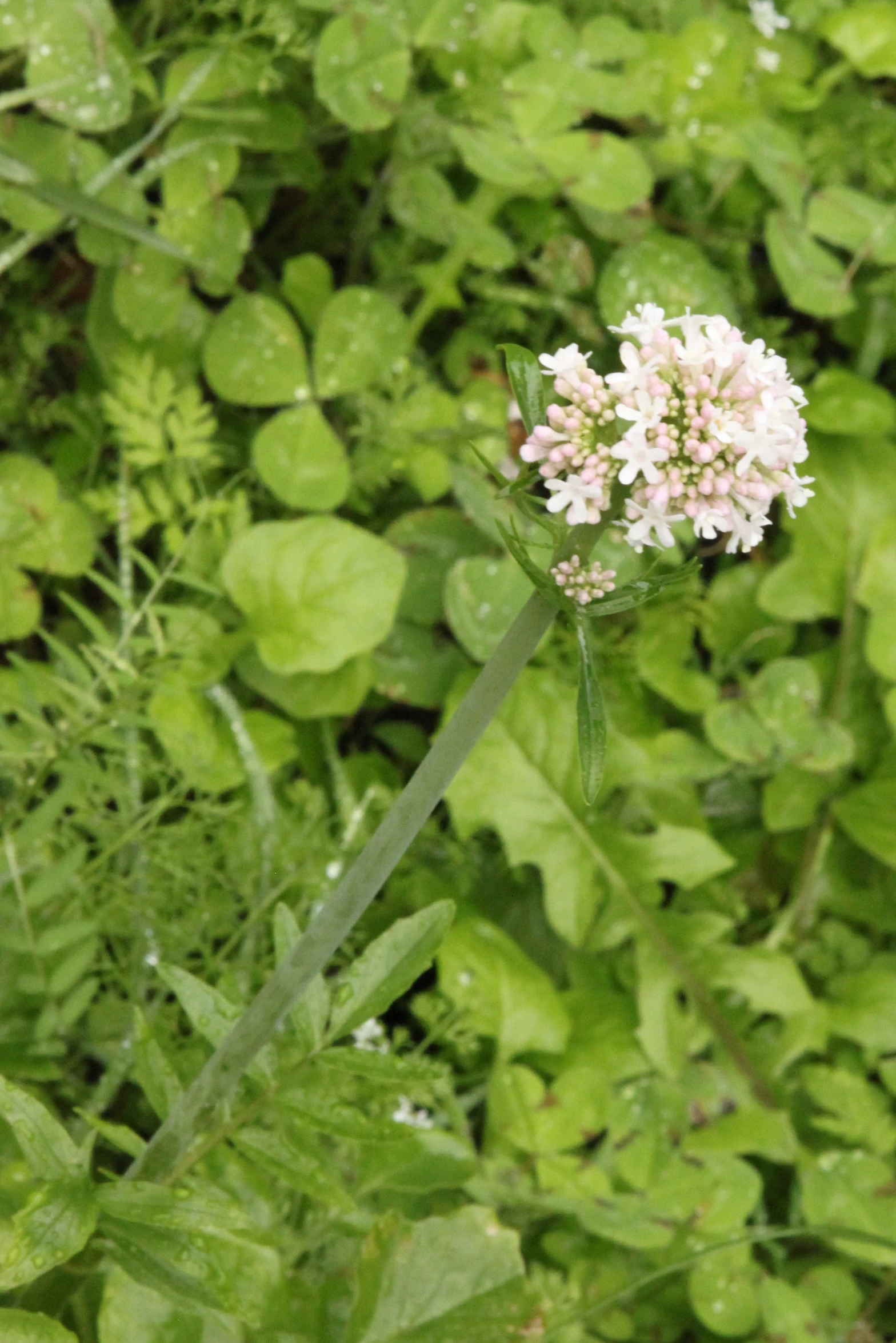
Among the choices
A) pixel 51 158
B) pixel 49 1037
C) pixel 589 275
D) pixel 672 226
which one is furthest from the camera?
pixel 672 226

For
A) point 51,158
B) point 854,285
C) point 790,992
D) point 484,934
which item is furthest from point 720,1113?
point 51,158

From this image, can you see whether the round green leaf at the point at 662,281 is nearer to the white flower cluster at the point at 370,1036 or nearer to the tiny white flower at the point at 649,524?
the white flower cluster at the point at 370,1036

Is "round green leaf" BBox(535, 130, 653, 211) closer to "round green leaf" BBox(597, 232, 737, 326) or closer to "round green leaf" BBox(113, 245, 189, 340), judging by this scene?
"round green leaf" BBox(597, 232, 737, 326)

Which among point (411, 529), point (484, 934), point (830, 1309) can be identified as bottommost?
point (830, 1309)

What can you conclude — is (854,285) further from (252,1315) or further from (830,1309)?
(252,1315)

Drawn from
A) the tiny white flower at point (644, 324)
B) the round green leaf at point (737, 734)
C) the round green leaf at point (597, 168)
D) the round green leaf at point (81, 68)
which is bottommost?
the round green leaf at point (737, 734)

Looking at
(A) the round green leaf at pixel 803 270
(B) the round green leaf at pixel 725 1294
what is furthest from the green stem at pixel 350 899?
(A) the round green leaf at pixel 803 270
